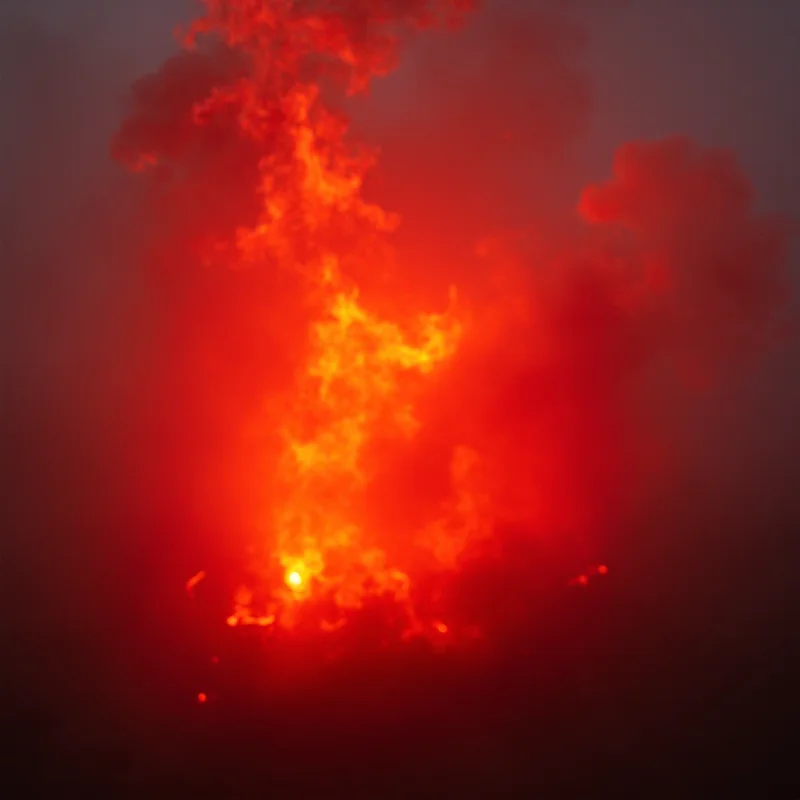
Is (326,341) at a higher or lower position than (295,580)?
higher

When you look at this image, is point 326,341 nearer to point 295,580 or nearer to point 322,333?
point 322,333

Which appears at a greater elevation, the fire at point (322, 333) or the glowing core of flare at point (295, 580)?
the fire at point (322, 333)

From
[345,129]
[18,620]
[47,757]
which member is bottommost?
[47,757]

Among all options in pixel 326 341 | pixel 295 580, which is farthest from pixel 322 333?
pixel 295 580

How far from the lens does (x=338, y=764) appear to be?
556 inches

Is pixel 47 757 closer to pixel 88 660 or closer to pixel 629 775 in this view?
pixel 88 660

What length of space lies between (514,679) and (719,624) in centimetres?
513

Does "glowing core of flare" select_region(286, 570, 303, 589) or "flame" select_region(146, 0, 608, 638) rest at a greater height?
"flame" select_region(146, 0, 608, 638)

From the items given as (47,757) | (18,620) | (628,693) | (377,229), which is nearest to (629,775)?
(628,693)

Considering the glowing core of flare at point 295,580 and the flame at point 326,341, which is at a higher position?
the flame at point 326,341

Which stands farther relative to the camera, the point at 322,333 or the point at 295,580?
the point at 322,333

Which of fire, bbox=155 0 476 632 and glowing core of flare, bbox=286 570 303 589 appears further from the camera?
glowing core of flare, bbox=286 570 303 589

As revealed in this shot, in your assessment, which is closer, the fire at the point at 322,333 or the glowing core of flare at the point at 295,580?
the fire at the point at 322,333

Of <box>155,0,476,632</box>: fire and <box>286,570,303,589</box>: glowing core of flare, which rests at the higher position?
<box>155,0,476,632</box>: fire
